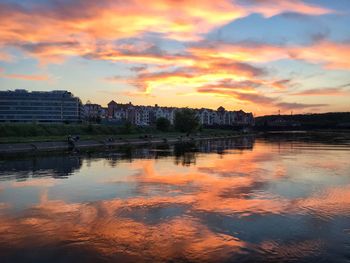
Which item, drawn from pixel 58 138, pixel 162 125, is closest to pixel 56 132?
pixel 58 138

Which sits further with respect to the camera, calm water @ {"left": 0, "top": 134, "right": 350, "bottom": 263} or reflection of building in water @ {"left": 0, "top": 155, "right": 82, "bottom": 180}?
reflection of building in water @ {"left": 0, "top": 155, "right": 82, "bottom": 180}

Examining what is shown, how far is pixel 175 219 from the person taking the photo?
17.8 meters

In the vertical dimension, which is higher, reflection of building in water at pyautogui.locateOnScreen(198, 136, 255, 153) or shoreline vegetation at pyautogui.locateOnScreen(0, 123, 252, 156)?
shoreline vegetation at pyautogui.locateOnScreen(0, 123, 252, 156)

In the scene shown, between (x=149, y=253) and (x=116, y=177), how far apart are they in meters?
19.4

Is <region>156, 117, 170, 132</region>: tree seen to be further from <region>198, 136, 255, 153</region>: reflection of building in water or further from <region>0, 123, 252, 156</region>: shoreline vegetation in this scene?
<region>198, 136, 255, 153</region>: reflection of building in water

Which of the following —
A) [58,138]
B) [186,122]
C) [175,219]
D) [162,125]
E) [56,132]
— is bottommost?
[175,219]

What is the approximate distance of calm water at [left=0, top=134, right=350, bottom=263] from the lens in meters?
13.3

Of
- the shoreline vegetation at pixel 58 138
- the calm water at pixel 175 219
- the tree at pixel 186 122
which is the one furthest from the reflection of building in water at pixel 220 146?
the calm water at pixel 175 219

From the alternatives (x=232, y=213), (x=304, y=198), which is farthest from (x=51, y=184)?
(x=304, y=198)

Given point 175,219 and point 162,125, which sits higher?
point 162,125

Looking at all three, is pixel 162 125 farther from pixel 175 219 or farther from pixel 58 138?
pixel 175 219

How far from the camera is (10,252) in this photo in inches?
520

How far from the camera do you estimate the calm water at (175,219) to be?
13.3 metres

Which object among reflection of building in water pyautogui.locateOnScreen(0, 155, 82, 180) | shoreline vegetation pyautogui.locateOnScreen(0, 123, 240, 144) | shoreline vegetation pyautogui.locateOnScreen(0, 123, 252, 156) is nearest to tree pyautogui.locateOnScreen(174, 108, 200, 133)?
shoreline vegetation pyautogui.locateOnScreen(0, 123, 252, 156)
